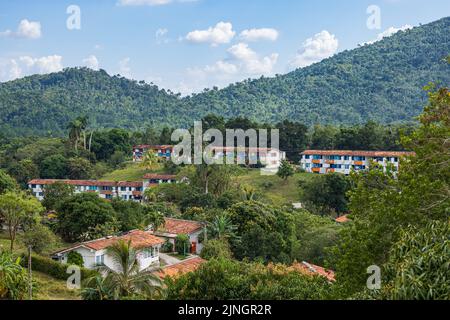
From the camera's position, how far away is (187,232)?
34812mm

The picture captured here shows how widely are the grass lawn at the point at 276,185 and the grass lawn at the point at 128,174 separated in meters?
11.9

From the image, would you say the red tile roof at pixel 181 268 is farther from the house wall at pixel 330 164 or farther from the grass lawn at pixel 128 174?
the house wall at pixel 330 164

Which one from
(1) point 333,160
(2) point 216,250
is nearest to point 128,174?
(1) point 333,160

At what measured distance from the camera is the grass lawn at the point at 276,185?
171ft

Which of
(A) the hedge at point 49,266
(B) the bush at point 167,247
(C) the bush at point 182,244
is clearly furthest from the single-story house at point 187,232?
(A) the hedge at point 49,266

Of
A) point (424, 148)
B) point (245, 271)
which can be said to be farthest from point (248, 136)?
point (424, 148)

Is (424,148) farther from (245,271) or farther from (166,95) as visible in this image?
(166,95)

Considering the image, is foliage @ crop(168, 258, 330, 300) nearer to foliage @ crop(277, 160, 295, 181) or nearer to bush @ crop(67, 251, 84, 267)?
bush @ crop(67, 251, 84, 267)

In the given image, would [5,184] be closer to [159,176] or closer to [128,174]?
[159,176]

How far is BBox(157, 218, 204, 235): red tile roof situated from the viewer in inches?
1387

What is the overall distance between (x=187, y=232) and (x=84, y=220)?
6.87 m
